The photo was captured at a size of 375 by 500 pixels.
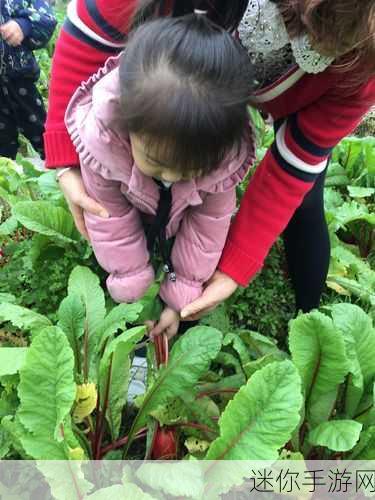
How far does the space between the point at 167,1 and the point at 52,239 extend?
889mm

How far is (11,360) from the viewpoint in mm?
1196

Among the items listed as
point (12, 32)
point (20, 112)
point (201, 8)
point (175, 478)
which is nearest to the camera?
point (201, 8)

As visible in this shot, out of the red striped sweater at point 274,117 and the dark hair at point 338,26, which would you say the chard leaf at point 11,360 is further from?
the dark hair at point 338,26

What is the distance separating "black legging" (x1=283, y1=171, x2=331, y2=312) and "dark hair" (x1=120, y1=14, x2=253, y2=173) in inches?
20.7

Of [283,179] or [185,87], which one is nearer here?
[185,87]

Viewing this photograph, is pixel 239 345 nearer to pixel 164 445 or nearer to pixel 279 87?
pixel 164 445

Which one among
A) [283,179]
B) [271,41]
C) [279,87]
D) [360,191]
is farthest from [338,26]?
[360,191]

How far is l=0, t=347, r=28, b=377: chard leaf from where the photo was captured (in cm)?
117

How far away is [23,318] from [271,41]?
2.67ft

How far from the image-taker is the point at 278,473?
1.29 m

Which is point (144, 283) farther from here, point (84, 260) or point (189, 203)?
point (84, 260)

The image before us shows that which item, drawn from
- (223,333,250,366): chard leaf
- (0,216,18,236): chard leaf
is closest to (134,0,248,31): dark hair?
(223,333,250,366): chard leaf

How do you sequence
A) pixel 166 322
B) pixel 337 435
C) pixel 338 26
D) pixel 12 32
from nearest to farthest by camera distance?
pixel 338 26 → pixel 337 435 → pixel 166 322 → pixel 12 32

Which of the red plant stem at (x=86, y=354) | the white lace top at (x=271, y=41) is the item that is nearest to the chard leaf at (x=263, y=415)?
the red plant stem at (x=86, y=354)
